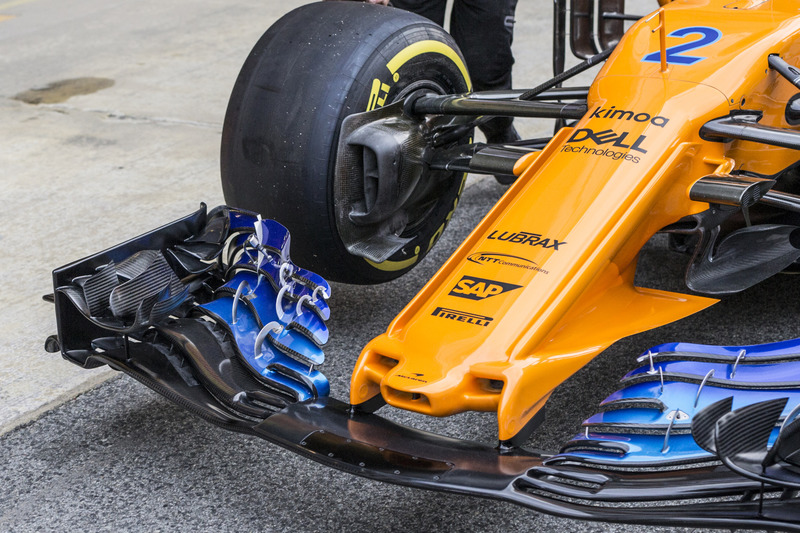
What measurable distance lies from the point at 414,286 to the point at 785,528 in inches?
69.9

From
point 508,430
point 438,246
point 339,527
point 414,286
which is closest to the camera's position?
point 508,430

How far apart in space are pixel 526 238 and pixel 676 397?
46cm

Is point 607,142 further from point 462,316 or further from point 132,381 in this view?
point 132,381

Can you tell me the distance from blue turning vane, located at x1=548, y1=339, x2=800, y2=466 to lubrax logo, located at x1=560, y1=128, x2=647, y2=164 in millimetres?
459

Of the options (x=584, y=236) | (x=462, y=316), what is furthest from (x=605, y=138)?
(x=462, y=316)

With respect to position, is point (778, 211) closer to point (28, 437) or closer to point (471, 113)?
point (471, 113)

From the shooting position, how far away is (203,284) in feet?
7.14

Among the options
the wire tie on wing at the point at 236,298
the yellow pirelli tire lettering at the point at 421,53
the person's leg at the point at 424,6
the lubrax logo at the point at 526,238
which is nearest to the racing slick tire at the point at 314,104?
the yellow pirelli tire lettering at the point at 421,53

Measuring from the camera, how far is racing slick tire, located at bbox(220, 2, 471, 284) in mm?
2350

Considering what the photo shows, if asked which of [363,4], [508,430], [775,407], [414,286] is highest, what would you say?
[363,4]

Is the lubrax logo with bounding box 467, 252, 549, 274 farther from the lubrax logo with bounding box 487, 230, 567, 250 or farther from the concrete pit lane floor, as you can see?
the concrete pit lane floor

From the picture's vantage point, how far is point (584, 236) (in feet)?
6.06

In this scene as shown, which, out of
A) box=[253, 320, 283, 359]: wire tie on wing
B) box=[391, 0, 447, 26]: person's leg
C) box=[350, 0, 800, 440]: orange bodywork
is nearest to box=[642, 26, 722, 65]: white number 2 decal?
box=[350, 0, 800, 440]: orange bodywork

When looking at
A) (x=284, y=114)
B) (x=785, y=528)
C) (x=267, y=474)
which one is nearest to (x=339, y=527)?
(x=267, y=474)
